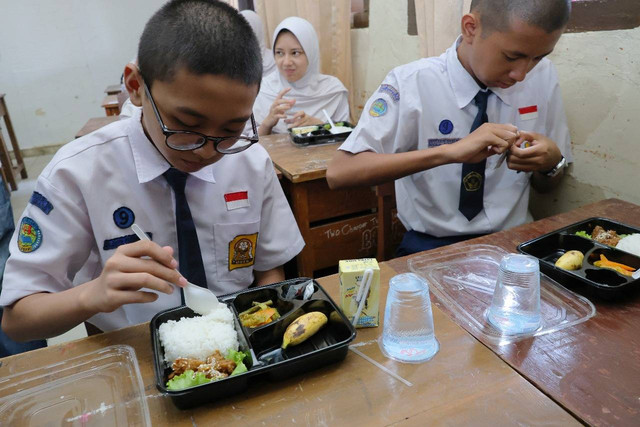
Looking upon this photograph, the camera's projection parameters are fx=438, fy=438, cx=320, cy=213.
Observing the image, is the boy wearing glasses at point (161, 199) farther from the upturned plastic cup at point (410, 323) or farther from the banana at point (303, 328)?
the upturned plastic cup at point (410, 323)

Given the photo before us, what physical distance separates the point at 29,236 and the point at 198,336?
483 mm

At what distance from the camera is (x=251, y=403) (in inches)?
28.1

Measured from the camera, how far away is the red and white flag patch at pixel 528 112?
63.8 inches

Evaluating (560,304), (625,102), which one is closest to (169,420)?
(560,304)

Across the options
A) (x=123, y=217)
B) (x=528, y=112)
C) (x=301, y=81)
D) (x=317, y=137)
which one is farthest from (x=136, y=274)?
(x=301, y=81)

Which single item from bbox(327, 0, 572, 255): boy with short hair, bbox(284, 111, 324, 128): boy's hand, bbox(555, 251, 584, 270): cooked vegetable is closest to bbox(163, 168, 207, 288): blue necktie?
bbox(327, 0, 572, 255): boy with short hair

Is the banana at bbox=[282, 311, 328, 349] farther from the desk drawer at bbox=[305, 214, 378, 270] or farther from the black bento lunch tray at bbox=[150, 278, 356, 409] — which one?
the desk drawer at bbox=[305, 214, 378, 270]

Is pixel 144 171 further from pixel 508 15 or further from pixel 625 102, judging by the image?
pixel 625 102

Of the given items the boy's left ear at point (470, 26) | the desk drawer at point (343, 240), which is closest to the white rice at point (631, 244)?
the boy's left ear at point (470, 26)

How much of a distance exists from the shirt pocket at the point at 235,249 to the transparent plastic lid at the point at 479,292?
46 cm

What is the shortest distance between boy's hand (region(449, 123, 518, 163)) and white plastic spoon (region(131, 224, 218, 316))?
34.4 inches

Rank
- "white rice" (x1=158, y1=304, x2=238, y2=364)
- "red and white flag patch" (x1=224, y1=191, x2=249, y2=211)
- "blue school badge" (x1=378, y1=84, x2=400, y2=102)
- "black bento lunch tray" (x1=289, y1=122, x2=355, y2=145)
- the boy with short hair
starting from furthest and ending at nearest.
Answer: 1. "black bento lunch tray" (x1=289, y1=122, x2=355, y2=145)
2. "blue school badge" (x1=378, y1=84, x2=400, y2=102)
3. the boy with short hair
4. "red and white flag patch" (x1=224, y1=191, x2=249, y2=211)
5. "white rice" (x1=158, y1=304, x2=238, y2=364)

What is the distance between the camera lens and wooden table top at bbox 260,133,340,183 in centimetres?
203

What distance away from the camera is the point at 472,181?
1559 mm
